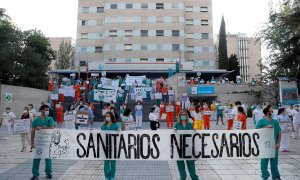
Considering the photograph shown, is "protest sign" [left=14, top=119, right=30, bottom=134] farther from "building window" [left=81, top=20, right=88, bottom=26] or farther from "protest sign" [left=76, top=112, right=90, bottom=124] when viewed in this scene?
"building window" [left=81, top=20, right=88, bottom=26]

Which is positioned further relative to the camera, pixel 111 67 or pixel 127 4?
pixel 127 4

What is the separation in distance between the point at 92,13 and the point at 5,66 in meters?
28.0

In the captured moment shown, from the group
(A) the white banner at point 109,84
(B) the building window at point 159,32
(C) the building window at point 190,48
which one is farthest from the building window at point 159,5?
(A) the white banner at point 109,84

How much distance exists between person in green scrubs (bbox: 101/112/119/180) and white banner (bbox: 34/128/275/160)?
0.40 feet

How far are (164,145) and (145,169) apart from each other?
2224mm

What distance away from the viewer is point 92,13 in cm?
6341

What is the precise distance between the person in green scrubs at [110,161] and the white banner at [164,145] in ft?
0.40

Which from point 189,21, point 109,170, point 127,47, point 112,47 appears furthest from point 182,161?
point 189,21

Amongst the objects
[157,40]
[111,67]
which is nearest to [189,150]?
[111,67]

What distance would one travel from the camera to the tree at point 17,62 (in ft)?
127

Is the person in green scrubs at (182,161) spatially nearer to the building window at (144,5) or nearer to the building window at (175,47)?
the building window at (175,47)

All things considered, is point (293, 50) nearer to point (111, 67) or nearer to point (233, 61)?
point (111, 67)

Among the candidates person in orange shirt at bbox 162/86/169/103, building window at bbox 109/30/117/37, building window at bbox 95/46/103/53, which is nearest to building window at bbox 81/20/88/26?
building window at bbox 95/46/103/53

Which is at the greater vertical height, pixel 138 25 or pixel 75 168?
pixel 138 25
